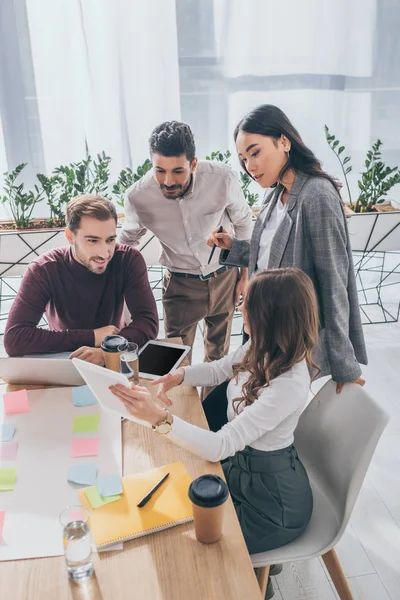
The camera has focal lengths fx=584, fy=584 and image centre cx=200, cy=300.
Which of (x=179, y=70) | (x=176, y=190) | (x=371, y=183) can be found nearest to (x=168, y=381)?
(x=176, y=190)

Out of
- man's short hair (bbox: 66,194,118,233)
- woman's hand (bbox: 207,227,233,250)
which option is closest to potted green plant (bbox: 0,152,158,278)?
woman's hand (bbox: 207,227,233,250)

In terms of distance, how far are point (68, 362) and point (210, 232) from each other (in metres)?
0.98

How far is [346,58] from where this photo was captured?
3.72 m

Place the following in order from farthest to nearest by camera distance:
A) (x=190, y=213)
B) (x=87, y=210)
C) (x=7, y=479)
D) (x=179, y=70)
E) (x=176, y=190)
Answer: (x=179, y=70), (x=190, y=213), (x=176, y=190), (x=87, y=210), (x=7, y=479)

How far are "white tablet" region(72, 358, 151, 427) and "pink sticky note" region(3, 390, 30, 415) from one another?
27 centimetres

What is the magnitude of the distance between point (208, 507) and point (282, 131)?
1.16 m

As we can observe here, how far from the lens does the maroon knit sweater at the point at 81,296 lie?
1951 mm

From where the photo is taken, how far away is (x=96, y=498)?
1242 mm

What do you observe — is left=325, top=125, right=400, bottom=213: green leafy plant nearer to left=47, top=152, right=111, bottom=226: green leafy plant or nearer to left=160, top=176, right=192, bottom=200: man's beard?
left=47, top=152, right=111, bottom=226: green leafy plant

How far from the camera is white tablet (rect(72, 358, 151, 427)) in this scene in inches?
50.7

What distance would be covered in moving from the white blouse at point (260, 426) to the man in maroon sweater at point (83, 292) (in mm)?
607

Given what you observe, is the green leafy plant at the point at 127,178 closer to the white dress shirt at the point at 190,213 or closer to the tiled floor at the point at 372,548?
the white dress shirt at the point at 190,213

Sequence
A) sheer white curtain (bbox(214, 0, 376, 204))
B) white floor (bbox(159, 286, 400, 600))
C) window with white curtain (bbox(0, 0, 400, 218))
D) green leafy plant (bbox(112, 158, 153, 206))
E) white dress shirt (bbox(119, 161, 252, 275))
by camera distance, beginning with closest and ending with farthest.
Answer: white floor (bbox(159, 286, 400, 600)), white dress shirt (bbox(119, 161, 252, 275)), green leafy plant (bbox(112, 158, 153, 206)), window with white curtain (bbox(0, 0, 400, 218)), sheer white curtain (bbox(214, 0, 376, 204))

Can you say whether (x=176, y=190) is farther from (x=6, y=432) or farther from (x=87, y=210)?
(x=6, y=432)
